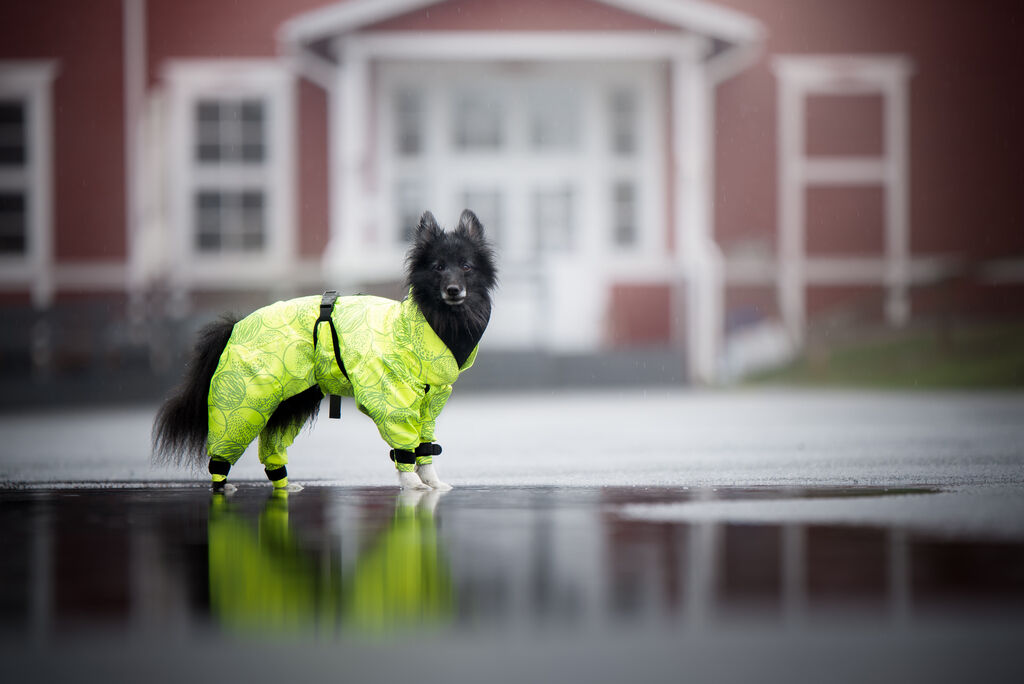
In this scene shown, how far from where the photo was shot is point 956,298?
73.2ft

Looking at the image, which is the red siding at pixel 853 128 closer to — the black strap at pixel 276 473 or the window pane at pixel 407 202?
the window pane at pixel 407 202

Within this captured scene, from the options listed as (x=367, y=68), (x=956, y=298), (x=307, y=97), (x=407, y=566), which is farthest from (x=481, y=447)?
(x=956, y=298)

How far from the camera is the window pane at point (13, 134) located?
2178 centimetres

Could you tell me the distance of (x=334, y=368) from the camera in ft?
20.2

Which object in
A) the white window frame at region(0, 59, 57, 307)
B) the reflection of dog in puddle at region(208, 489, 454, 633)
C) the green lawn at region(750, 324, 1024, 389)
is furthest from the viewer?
the white window frame at region(0, 59, 57, 307)

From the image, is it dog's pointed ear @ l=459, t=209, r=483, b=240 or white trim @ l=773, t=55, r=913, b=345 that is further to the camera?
white trim @ l=773, t=55, r=913, b=345

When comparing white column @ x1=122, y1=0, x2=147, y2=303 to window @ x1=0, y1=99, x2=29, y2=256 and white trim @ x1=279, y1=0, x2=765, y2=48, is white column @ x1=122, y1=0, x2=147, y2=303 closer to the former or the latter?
window @ x1=0, y1=99, x2=29, y2=256

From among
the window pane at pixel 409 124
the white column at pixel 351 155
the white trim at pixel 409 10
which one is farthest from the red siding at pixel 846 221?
the white column at pixel 351 155

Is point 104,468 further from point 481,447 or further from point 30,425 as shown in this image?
point 30,425

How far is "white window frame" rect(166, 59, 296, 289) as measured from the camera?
838 inches

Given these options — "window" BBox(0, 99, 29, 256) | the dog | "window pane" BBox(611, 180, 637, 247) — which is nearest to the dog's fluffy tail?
the dog

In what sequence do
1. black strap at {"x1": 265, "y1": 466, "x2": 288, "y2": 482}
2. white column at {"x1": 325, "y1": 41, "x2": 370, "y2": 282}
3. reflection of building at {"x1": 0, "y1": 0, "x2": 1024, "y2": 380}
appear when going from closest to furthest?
black strap at {"x1": 265, "y1": 466, "x2": 288, "y2": 482}
white column at {"x1": 325, "y1": 41, "x2": 370, "y2": 282}
reflection of building at {"x1": 0, "y1": 0, "x2": 1024, "y2": 380}

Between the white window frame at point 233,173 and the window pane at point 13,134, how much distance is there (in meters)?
2.63

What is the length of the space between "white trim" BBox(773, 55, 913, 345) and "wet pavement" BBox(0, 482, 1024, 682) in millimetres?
16806
